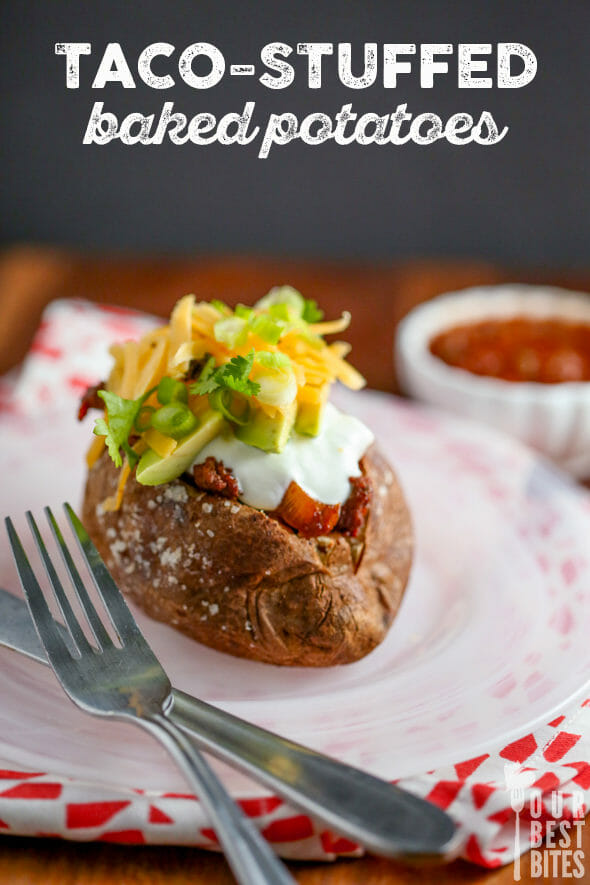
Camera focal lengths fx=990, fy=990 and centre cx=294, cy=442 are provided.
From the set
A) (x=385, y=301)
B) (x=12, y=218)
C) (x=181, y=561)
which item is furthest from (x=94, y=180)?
(x=181, y=561)

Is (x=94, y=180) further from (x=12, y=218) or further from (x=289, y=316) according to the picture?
(x=289, y=316)

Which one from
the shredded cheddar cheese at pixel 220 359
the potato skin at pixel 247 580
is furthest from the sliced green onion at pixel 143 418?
the potato skin at pixel 247 580

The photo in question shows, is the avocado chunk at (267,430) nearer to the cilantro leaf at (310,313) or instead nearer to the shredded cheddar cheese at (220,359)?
the shredded cheddar cheese at (220,359)

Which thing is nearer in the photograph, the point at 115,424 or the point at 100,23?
the point at 115,424

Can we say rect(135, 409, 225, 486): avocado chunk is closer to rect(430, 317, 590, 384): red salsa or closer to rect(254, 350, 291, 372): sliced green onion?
rect(254, 350, 291, 372): sliced green onion

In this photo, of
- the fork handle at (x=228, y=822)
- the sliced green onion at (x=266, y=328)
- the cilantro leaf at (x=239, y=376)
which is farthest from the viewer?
the sliced green onion at (x=266, y=328)

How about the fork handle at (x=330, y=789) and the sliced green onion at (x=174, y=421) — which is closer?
the fork handle at (x=330, y=789)

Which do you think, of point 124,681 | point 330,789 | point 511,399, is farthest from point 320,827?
point 511,399
